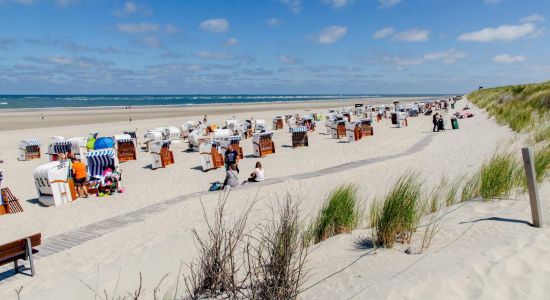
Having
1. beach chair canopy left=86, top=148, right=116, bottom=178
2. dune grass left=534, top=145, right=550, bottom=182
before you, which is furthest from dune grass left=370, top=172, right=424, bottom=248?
beach chair canopy left=86, top=148, right=116, bottom=178

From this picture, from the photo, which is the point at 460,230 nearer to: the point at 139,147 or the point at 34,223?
the point at 34,223

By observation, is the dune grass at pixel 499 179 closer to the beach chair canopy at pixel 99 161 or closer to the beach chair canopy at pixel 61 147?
the beach chair canopy at pixel 99 161

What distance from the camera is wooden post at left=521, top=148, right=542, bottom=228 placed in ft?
13.2

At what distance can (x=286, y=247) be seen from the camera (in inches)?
131

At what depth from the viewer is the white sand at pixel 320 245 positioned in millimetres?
3389

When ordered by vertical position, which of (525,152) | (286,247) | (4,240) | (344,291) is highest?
(525,152)

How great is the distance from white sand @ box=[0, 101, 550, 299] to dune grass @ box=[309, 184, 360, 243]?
21 cm

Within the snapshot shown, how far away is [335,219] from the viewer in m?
5.14

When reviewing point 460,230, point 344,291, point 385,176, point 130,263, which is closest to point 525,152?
point 460,230

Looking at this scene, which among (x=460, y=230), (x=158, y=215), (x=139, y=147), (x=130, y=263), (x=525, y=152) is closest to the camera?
(x=525, y=152)

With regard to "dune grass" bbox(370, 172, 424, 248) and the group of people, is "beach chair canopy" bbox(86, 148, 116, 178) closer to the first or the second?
the group of people

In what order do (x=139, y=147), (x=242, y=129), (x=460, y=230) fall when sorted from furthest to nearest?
1. (x=242, y=129)
2. (x=139, y=147)
3. (x=460, y=230)

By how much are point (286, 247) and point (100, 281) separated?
2984mm

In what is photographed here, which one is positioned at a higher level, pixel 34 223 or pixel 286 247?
pixel 286 247
